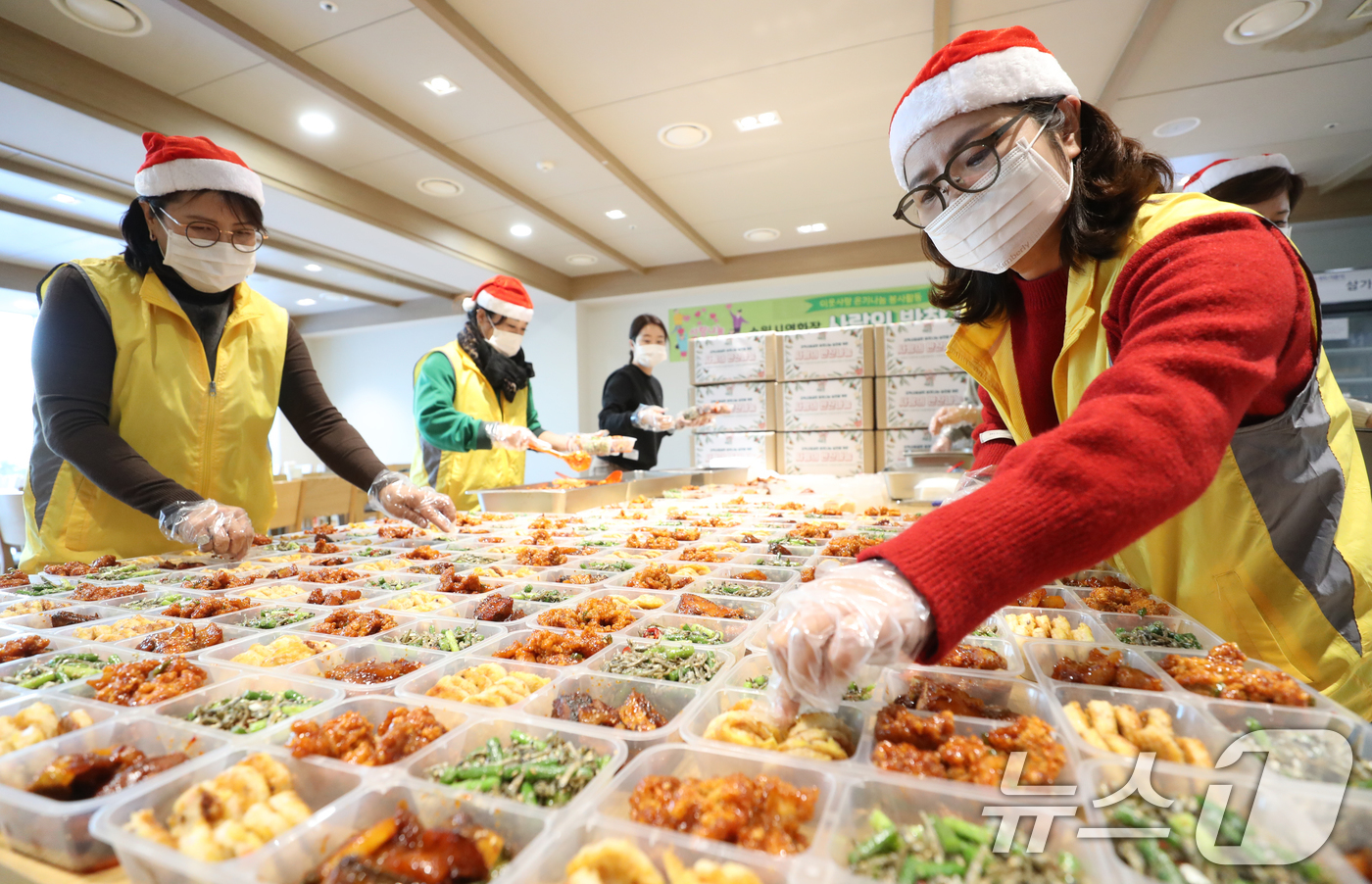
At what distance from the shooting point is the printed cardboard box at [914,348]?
585cm

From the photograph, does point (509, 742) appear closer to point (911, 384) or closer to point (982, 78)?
point (982, 78)

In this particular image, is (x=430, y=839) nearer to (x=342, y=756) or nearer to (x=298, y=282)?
(x=342, y=756)

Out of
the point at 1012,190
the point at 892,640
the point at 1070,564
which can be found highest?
the point at 1012,190

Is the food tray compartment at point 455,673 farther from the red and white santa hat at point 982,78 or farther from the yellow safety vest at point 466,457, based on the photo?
the yellow safety vest at point 466,457

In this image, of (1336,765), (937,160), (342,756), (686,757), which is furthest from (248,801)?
(937,160)

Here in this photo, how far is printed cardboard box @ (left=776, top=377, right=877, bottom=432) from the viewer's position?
20.1 ft

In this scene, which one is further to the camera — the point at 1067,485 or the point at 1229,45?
the point at 1229,45

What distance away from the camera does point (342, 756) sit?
958 mm

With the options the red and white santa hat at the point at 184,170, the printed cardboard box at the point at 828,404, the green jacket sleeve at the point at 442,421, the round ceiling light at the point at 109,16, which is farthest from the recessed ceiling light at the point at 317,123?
the printed cardboard box at the point at 828,404

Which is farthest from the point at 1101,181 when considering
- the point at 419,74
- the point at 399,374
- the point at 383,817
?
the point at 399,374

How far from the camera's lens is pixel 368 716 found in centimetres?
113

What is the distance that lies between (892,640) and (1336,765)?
607 mm

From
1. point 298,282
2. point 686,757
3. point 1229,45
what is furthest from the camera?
point 298,282

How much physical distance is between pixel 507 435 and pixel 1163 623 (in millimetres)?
3430
